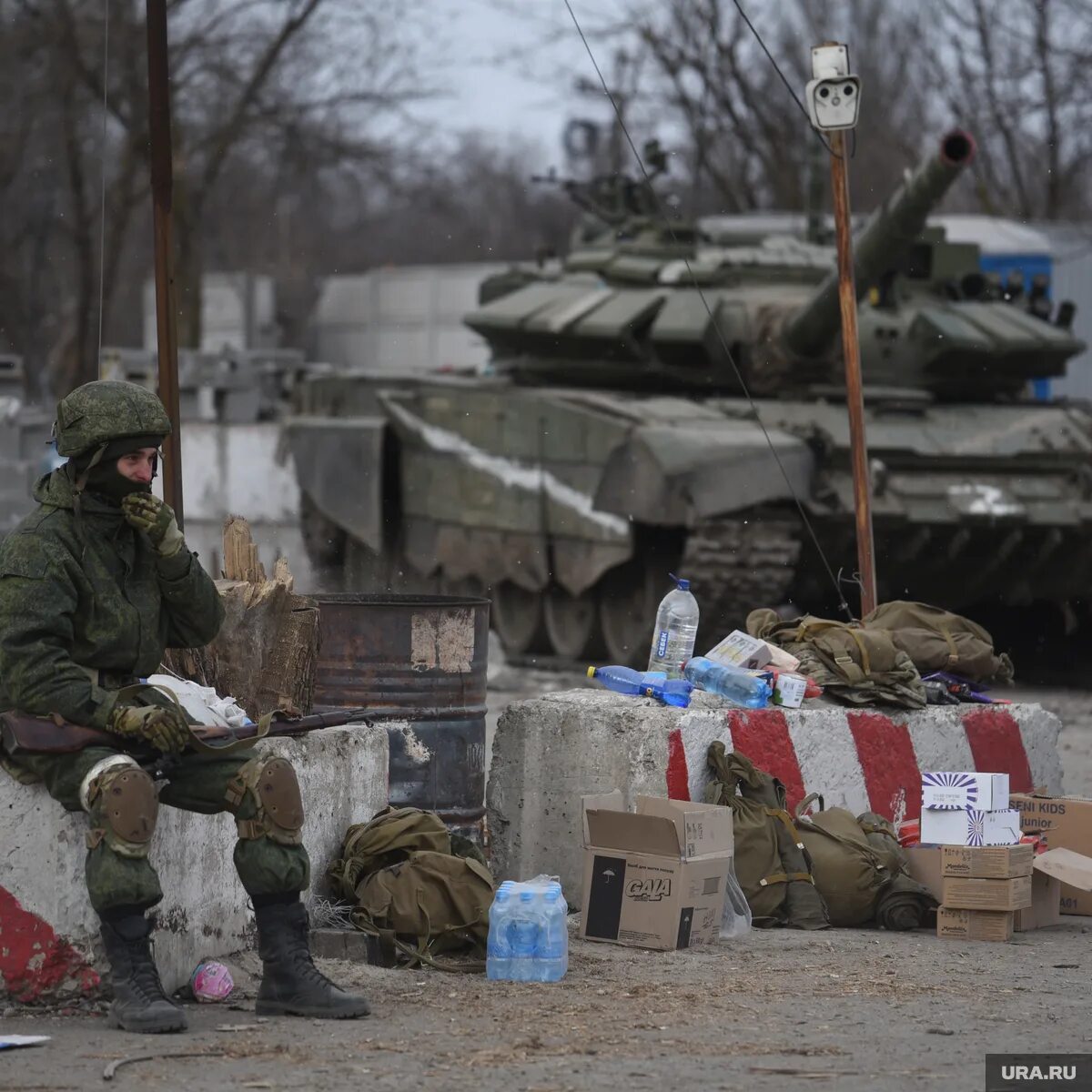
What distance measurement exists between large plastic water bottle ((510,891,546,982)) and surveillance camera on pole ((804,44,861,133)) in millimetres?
4276

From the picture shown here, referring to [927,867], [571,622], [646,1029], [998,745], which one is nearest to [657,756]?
[927,867]

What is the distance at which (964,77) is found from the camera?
31719 millimetres

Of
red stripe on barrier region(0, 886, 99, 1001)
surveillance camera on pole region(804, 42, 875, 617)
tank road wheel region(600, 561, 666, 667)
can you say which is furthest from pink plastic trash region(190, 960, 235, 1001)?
tank road wheel region(600, 561, 666, 667)

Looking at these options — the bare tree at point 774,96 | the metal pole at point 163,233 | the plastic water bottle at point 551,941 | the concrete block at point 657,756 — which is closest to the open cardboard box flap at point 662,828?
the concrete block at point 657,756

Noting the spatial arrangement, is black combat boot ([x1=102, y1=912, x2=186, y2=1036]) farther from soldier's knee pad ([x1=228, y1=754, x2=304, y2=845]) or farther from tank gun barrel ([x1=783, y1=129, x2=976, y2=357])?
tank gun barrel ([x1=783, y1=129, x2=976, y2=357])

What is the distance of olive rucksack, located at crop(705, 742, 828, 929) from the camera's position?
690cm

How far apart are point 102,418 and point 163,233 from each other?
2.44m

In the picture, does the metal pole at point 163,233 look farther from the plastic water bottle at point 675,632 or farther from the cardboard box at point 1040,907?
the cardboard box at point 1040,907

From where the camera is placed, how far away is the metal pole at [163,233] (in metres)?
7.53

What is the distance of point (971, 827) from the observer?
6949 millimetres

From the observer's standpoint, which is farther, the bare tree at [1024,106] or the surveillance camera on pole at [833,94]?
the bare tree at [1024,106]

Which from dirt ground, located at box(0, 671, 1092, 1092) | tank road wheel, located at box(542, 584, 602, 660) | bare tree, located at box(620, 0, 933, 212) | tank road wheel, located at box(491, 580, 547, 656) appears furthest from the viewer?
bare tree, located at box(620, 0, 933, 212)

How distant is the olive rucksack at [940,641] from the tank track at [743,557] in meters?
5.41

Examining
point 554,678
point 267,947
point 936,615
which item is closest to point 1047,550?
point 554,678
